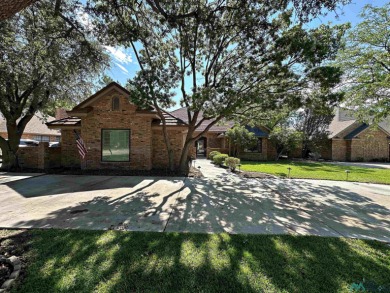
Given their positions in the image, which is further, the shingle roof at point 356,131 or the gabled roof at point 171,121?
the shingle roof at point 356,131

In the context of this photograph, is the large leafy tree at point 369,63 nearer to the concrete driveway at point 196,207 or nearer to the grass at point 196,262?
the concrete driveway at point 196,207

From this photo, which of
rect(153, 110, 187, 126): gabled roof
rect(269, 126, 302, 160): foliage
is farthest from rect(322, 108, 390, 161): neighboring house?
rect(153, 110, 187, 126): gabled roof

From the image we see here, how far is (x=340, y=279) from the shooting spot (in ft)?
8.87

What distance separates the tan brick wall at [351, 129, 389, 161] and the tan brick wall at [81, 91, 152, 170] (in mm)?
25804

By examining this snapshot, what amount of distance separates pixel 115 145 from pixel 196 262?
10.0 m

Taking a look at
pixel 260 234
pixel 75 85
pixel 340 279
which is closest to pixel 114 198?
pixel 260 234

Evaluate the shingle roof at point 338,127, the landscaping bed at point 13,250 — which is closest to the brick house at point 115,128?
the landscaping bed at point 13,250

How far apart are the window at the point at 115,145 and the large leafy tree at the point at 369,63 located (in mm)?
14019

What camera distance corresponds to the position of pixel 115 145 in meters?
11.6

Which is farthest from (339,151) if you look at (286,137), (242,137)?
(242,137)

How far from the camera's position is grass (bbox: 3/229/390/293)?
99.9 inches

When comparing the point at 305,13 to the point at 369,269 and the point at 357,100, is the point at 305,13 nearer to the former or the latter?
the point at 369,269

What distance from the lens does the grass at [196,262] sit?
2537mm

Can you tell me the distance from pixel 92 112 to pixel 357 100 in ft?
53.8
